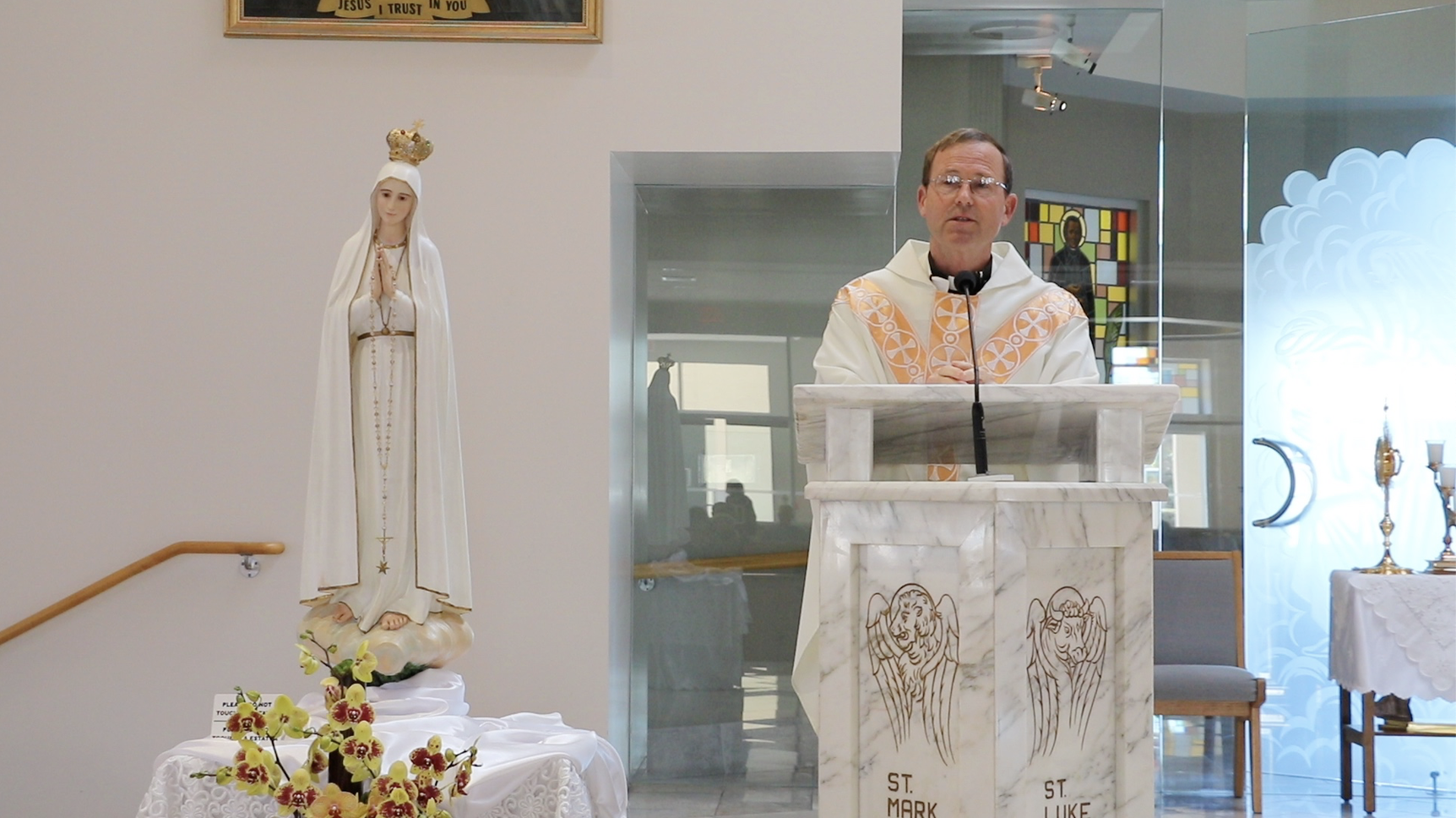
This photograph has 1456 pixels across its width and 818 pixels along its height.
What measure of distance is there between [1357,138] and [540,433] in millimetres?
4277

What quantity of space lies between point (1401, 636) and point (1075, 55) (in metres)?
3.22

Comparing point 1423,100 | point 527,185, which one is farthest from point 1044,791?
point 1423,100

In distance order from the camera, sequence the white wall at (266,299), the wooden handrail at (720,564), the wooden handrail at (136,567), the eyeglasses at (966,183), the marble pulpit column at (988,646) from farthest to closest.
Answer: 1. the wooden handrail at (720,564)
2. the white wall at (266,299)
3. the wooden handrail at (136,567)
4. the eyeglasses at (966,183)
5. the marble pulpit column at (988,646)

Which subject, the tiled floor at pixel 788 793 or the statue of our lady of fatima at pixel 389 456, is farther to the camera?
the tiled floor at pixel 788 793

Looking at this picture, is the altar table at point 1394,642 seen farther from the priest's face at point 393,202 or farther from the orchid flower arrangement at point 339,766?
the orchid flower arrangement at point 339,766

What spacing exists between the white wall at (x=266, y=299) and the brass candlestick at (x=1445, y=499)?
9.44ft

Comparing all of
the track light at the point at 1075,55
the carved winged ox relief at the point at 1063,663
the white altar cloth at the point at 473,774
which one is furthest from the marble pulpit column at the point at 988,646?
the track light at the point at 1075,55

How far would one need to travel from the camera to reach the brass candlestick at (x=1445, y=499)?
5.92 meters

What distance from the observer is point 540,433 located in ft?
17.0

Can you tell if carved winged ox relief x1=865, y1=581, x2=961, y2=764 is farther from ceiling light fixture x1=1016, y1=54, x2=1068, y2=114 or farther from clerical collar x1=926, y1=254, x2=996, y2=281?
ceiling light fixture x1=1016, y1=54, x2=1068, y2=114

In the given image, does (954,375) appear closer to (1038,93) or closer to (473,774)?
(473,774)

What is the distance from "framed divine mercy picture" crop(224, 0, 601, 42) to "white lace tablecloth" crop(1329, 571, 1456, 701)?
3978 mm

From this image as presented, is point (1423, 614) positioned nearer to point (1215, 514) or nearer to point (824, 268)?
point (1215, 514)

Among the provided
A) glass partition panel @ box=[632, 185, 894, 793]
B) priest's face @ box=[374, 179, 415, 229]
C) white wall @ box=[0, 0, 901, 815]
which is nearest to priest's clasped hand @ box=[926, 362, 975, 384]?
priest's face @ box=[374, 179, 415, 229]
